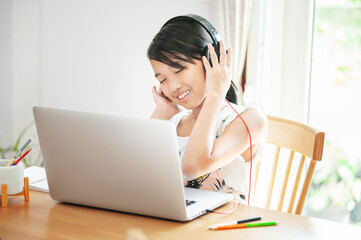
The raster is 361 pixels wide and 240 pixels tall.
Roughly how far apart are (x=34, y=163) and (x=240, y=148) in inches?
56.2

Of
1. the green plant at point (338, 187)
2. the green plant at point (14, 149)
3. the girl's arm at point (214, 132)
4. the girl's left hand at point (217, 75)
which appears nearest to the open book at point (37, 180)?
the girl's arm at point (214, 132)

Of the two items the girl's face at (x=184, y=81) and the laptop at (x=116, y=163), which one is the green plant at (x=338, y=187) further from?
the laptop at (x=116, y=163)

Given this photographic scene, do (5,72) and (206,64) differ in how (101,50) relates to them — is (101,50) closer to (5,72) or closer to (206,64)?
(5,72)

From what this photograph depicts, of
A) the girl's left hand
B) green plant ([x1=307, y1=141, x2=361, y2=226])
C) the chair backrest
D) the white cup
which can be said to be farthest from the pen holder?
green plant ([x1=307, y1=141, x2=361, y2=226])

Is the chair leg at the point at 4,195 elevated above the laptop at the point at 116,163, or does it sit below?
below

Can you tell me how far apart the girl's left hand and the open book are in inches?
19.3

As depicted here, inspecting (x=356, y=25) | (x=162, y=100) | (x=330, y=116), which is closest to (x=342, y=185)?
(x=330, y=116)

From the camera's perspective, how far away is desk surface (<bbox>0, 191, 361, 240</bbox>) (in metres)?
0.92

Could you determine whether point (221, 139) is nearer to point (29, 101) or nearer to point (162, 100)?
point (162, 100)

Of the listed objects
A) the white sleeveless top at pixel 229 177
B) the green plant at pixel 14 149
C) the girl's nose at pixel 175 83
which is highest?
the girl's nose at pixel 175 83

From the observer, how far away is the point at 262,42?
8.07 ft

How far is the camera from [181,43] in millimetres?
1353

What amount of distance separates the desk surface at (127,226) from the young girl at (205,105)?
0.22 metres

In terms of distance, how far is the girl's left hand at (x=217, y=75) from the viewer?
52.1 inches
